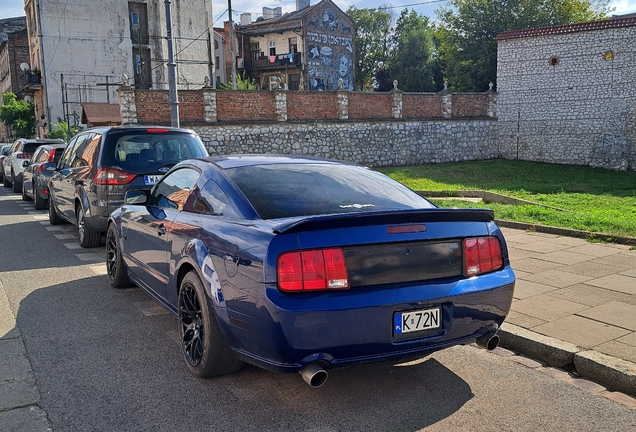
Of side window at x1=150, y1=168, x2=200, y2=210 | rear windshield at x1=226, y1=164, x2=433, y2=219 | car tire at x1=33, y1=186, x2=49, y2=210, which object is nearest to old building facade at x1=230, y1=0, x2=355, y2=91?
car tire at x1=33, y1=186, x2=49, y2=210

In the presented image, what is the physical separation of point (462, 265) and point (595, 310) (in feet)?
7.67

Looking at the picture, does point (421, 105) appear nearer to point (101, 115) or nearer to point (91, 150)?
point (101, 115)

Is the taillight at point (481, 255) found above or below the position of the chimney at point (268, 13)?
below

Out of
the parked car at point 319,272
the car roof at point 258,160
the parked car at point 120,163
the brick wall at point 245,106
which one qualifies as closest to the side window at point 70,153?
the parked car at point 120,163

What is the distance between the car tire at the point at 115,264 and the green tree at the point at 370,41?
6173cm

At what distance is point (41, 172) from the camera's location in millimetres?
13625

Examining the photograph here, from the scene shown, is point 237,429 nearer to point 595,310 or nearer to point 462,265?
point 462,265

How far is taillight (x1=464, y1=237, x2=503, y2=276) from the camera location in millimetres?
3842

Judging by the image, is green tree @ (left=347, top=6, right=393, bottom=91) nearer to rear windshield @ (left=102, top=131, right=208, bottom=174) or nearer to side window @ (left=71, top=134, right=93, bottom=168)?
side window @ (left=71, top=134, right=93, bottom=168)

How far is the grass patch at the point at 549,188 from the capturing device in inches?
410

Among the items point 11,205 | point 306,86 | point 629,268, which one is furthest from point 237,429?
point 306,86

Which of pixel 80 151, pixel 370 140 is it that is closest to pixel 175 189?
pixel 80 151

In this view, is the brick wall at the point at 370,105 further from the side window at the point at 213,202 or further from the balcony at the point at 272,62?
the balcony at the point at 272,62

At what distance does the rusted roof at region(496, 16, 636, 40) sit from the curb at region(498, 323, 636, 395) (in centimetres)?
2642
